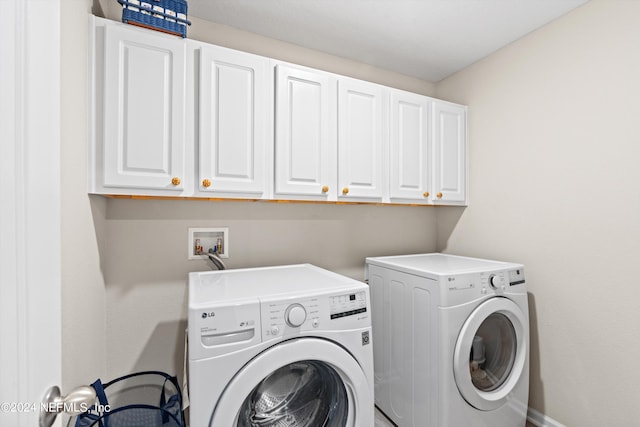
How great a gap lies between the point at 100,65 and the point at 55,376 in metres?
1.26

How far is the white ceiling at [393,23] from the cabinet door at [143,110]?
0.51 meters

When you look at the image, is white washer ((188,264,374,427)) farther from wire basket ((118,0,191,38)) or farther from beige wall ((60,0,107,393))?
wire basket ((118,0,191,38))

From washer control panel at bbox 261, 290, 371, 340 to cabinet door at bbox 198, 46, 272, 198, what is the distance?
2.16ft

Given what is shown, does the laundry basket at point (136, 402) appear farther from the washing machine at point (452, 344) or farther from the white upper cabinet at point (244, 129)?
the washing machine at point (452, 344)

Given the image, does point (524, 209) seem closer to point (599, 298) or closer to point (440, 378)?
point (599, 298)

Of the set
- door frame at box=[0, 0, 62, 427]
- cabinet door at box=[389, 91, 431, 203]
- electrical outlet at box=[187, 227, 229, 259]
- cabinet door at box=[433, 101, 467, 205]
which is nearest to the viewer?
door frame at box=[0, 0, 62, 427]

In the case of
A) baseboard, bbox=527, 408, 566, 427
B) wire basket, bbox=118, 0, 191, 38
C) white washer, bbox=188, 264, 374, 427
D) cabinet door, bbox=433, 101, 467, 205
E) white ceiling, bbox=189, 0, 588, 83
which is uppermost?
white ceiling, bbox=189, 0, 588, 83

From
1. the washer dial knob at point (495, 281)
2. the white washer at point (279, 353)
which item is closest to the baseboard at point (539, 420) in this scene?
the washer dial knob at point (495, 281)

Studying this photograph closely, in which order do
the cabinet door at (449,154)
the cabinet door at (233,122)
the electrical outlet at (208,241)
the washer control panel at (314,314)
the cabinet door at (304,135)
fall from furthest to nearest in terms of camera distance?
the cabinet door at (449,154) → the electrical outlet at (208,241) → the cabinet door at (304,135) → the cabinet door at (233,122) → the washer control panel at (314,314)

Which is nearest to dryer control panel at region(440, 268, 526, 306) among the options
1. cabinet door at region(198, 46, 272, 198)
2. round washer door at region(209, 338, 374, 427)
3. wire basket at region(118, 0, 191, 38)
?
round washer door at region(209, 338, 374, 427)

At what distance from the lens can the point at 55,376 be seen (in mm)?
555

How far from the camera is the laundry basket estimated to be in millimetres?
1168

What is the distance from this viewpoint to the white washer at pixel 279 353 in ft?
3.43

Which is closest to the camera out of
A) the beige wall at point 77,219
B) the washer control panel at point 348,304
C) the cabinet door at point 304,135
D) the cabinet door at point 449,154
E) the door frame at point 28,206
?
the door frame at point 28,206
